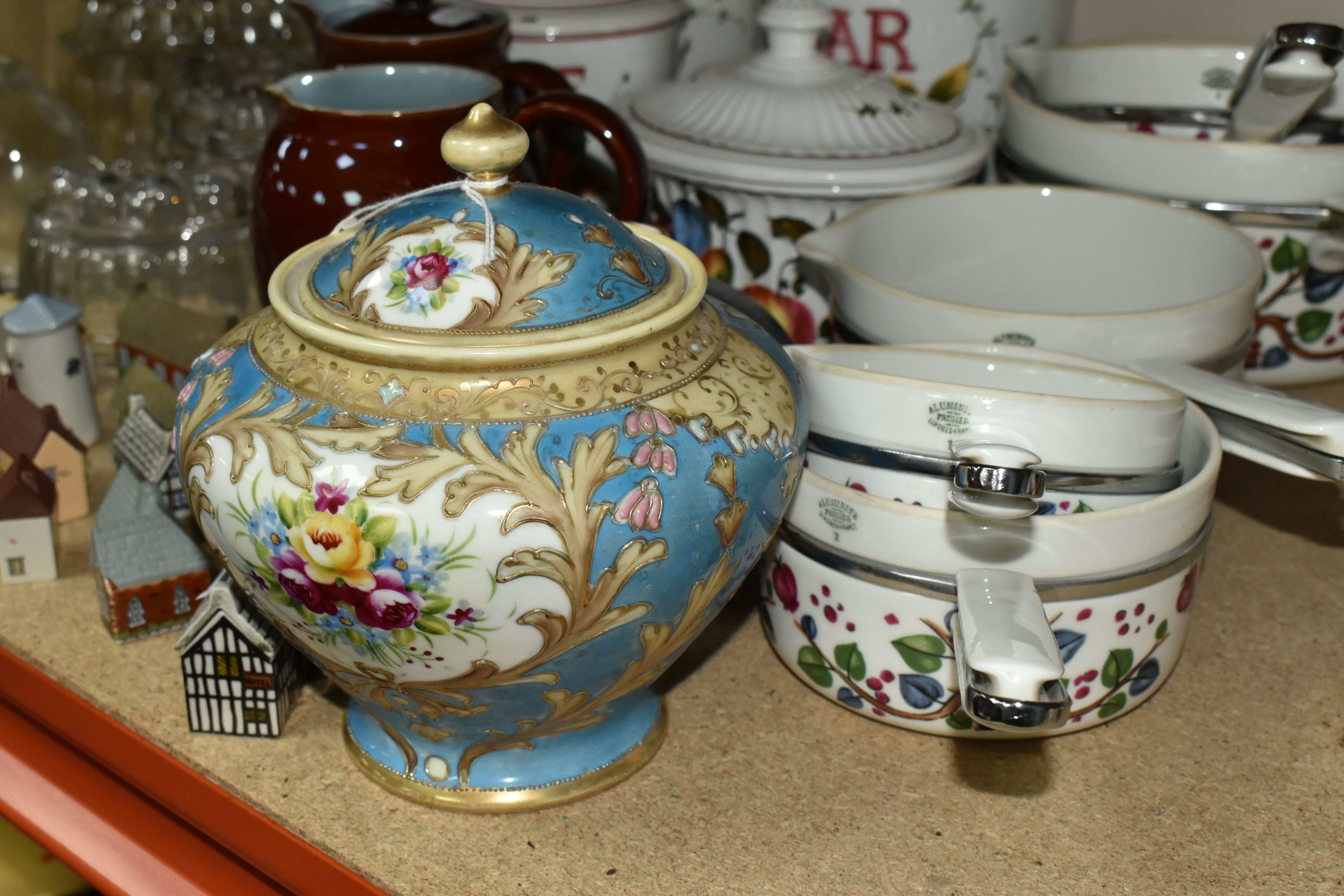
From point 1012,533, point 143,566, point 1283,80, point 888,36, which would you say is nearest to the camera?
point 1012,533

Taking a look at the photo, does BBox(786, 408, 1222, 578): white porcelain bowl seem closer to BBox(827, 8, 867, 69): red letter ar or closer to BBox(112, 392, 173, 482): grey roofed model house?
BBox(112, 392, 173, 482): grey roofed model house

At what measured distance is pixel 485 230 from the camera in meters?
0.56

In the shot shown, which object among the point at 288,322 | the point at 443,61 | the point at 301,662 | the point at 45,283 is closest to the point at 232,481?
the point at 288,322

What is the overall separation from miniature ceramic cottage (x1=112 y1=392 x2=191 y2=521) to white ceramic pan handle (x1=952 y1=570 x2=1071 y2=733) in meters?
0.46

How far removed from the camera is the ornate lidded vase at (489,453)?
515 millimetres

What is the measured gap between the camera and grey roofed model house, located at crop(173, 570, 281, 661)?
0.65 meters

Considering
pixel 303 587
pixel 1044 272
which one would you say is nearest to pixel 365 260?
pixel 303 587

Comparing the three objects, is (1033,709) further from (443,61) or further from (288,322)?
(443,61)

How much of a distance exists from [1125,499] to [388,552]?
37cm

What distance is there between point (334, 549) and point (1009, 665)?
269 millimetres

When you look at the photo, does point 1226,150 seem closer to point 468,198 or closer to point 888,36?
point 888,36

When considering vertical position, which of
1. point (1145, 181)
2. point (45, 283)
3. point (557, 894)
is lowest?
point (557, 894)

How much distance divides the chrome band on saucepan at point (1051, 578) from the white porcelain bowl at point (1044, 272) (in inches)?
5.4

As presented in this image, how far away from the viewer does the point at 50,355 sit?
88 centimetres
